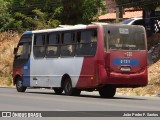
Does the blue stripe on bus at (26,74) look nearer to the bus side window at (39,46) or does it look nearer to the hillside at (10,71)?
the bus side window at (39,46)

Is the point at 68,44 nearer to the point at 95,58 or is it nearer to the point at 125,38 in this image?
the point at 95,58

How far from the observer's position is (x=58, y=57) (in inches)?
1107

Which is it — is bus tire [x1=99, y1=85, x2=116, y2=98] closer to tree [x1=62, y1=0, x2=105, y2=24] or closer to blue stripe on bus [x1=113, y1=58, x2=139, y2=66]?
blue stripe on bus [x1=113, y1=58, x2=139, y2=66]

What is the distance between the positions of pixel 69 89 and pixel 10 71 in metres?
20.9

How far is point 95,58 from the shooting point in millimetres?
25391

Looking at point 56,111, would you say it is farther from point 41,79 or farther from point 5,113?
point 41,79

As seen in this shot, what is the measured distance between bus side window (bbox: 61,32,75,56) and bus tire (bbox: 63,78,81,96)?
4.18 ft

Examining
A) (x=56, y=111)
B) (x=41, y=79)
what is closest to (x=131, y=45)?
(x=41, y=79)

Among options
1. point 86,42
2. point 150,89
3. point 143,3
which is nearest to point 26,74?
point 86,42

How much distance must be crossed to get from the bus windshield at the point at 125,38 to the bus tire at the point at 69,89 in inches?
116

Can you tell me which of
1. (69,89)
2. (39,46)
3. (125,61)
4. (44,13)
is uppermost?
(44,13)

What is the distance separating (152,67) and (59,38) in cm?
1009

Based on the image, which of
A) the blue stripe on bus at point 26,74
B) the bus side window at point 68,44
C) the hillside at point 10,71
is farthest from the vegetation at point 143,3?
the bus side window at point 68,44

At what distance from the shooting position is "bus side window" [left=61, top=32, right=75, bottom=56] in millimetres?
27047
